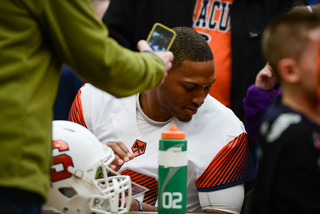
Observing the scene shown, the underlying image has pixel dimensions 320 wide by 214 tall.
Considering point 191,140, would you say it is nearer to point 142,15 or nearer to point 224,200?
point 224,200

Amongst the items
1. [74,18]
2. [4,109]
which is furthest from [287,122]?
[4,109]

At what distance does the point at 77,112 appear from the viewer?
2719 mm

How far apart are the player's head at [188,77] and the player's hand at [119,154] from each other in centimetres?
35

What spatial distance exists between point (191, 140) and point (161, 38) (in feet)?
2.60

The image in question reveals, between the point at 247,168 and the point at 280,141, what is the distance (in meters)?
1.17

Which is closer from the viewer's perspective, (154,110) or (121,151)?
(121,151)

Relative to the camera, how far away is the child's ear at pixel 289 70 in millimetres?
1422

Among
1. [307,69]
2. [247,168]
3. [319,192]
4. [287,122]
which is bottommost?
[247,168]

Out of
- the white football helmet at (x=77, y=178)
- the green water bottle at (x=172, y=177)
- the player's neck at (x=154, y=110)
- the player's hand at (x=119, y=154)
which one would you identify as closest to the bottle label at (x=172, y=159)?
the green water bottle at (x=172, y=177)

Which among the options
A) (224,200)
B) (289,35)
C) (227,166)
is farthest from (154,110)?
(289,35)

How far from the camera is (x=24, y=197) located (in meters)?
1.43

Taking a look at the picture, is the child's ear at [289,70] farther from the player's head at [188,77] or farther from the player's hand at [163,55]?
the player's head at [188,77]

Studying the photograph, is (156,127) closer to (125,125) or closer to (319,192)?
(125,125)

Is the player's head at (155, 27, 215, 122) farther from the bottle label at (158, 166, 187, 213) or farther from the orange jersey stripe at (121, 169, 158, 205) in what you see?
the bottle label at (158, 166, 187, 213)
